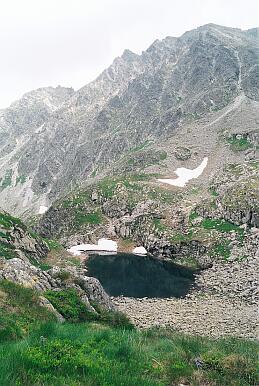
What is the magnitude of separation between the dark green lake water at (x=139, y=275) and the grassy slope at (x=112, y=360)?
3667 centimetres

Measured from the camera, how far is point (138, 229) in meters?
81.3

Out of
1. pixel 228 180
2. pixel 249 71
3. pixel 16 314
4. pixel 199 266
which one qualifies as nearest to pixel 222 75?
pixel 249 71

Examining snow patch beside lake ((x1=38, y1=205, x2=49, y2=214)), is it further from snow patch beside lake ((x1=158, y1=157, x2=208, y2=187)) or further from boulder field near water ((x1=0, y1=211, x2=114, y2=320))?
boulder field near water ((x1=0, y1=211, x2=114, y2=320))

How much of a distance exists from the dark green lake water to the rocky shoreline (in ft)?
9.09

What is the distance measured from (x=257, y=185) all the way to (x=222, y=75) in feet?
305

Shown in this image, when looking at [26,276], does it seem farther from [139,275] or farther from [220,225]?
[220,225]

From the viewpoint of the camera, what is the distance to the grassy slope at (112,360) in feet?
29.2

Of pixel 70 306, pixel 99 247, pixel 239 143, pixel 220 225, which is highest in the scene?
pixel 239 143

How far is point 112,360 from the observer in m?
10.7

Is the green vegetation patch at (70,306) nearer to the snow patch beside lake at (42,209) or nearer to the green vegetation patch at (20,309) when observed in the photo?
the green vegetation patch at (20,309)

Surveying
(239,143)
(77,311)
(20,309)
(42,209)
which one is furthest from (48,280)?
(42,209)

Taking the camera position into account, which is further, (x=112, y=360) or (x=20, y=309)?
(x=20, y=309)

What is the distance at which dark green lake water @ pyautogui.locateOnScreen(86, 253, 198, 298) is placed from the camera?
51.9 m

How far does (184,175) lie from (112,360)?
93814mm
